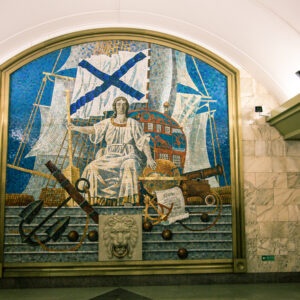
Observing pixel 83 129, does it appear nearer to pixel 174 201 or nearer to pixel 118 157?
pixel 118 157

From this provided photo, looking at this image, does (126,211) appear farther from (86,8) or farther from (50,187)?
(86,8)

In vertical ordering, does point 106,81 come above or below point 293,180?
above

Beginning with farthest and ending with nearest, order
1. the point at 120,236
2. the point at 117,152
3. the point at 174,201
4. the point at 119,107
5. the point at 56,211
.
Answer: the point at 119,107 → the point at 117,152 → the point at 174,201 → the point at 56,211 → the point at 120,236

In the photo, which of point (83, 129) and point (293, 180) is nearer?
point (83, 129)

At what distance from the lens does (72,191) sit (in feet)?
17.7

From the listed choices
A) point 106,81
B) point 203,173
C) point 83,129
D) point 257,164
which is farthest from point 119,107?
point 257,164

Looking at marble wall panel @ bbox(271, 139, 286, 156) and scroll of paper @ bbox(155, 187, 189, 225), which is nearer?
scroll of paper @ bbox(155, 187, 189, 225)

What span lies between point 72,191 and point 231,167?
2691 mm

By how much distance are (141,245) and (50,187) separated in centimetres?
174

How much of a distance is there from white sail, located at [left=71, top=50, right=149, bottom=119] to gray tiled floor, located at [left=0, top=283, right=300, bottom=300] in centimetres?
278

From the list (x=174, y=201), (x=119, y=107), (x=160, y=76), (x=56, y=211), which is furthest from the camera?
(x=160, y=76)

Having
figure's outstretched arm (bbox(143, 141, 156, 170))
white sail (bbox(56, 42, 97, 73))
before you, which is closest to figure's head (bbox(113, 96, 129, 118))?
figure's outstretched arm (bbox(143, 141, 156, 170))

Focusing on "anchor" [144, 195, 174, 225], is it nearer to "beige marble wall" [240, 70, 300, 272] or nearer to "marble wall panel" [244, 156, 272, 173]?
"beige marble wall" [240, 70, 300, 272]

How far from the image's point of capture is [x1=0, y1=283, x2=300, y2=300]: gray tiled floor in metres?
4.65
